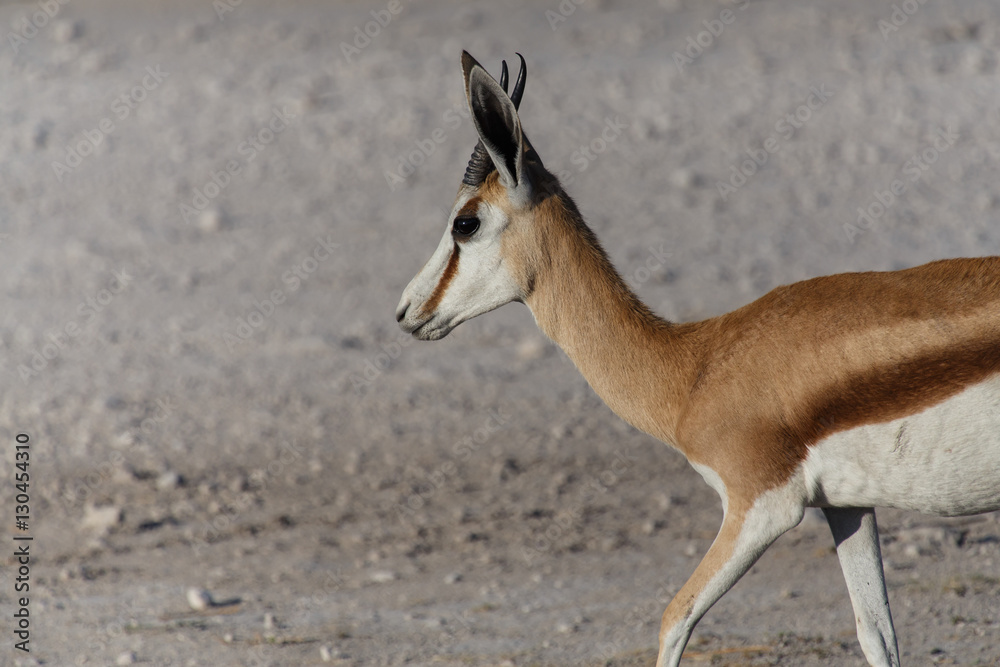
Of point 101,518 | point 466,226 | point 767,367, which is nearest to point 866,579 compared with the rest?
point 767,367

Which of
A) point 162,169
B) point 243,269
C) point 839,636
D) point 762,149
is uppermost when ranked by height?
point 162,169

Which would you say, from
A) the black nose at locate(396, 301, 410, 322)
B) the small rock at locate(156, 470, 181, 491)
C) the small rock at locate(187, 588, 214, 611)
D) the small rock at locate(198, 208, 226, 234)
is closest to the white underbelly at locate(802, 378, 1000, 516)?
the black nose at locate(396, 301, 410, 322)

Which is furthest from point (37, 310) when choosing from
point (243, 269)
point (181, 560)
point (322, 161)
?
point (181, 560)

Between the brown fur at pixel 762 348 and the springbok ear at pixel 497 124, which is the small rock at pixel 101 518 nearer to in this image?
the brown fur at pixel 762 348

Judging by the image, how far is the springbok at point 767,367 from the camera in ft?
13.1

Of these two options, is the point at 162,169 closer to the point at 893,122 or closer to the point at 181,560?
the point at 181,560

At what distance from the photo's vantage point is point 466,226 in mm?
4617

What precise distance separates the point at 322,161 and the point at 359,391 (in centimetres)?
411

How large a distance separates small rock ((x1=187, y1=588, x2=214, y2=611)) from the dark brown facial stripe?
231cm

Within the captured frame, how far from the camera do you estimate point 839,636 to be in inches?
221

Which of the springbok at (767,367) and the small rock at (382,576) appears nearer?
the springbok at (767,367)

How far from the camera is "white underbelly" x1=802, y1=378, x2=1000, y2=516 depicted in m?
3.94

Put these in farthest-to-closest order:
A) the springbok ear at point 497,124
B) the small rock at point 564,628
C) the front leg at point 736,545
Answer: the small rock at point 564,628 → the springbok ear at point 497,124 → the front leg at point 736,545

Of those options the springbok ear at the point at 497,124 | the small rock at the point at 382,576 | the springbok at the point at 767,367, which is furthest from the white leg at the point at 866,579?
the small rock at the point at 382,576
